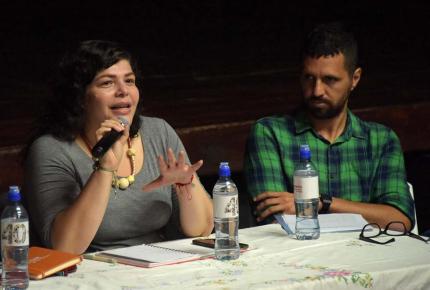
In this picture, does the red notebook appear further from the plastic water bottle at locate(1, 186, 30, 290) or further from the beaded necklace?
the beaded necklace

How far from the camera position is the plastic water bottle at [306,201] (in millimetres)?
2824

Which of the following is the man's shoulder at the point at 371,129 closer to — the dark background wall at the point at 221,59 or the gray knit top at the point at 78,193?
the gray knit top at the point at 78,193

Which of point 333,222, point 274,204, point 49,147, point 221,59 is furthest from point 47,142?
point 221,59

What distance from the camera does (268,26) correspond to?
736 centimetres

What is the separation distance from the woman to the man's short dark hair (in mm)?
685

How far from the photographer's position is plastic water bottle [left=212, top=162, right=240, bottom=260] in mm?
2594

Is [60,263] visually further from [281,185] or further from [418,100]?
[418,100]

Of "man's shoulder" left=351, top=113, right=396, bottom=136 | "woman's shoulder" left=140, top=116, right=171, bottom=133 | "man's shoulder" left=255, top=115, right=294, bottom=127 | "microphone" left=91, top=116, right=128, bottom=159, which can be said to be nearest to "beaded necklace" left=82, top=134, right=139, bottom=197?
"woman's shoulder" left=140, top=116, right=171, bottom=133

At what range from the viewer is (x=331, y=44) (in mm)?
3445

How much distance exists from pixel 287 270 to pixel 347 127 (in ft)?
3.81

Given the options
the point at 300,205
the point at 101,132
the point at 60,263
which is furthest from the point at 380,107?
the point at 60,263

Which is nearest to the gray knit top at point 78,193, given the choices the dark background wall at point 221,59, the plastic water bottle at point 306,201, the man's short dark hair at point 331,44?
the plastic water bottle at point 306,201

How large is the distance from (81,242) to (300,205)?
64cm

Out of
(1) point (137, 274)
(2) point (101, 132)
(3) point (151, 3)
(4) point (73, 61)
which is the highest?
(3) point (151, 3)
